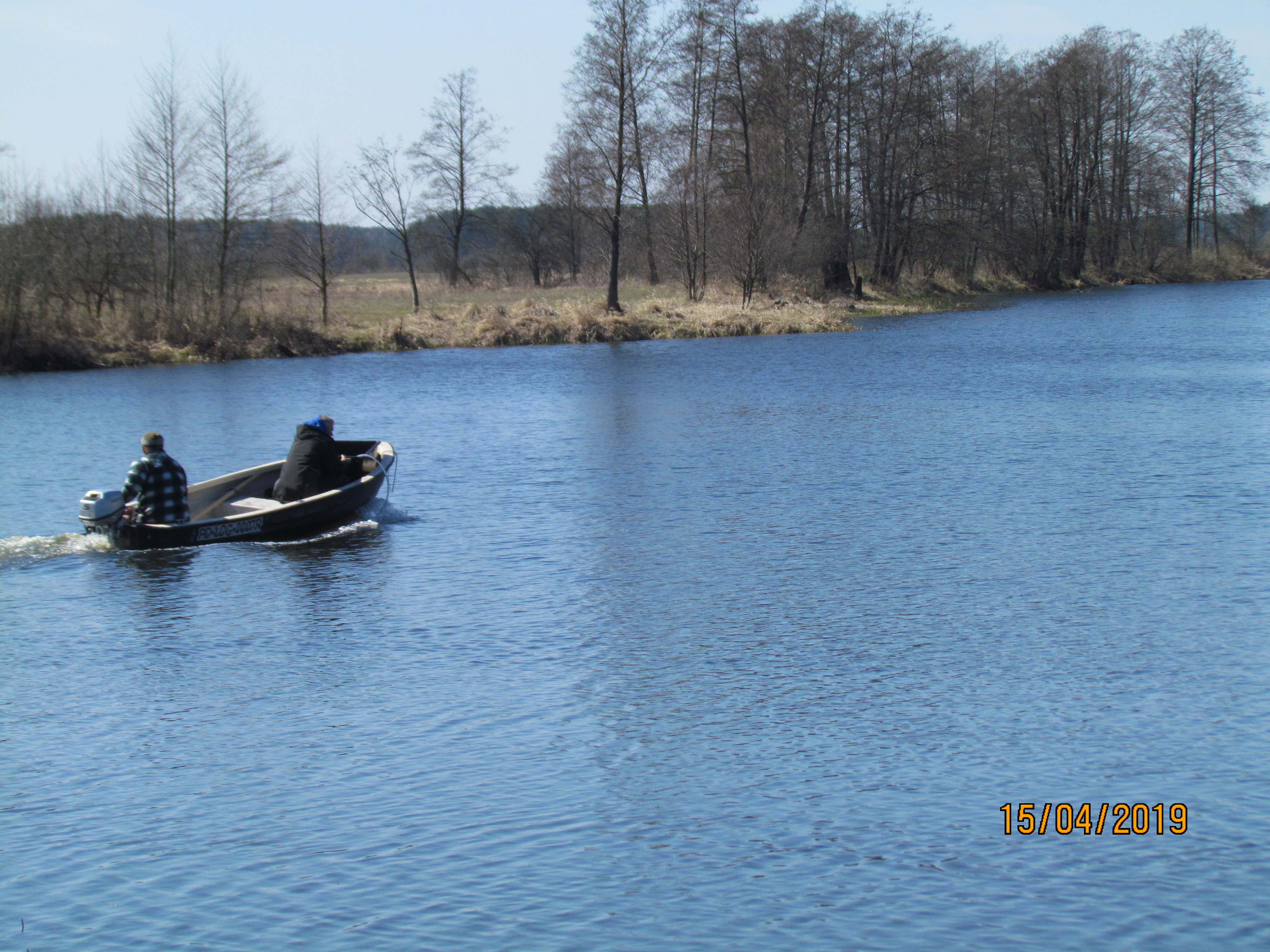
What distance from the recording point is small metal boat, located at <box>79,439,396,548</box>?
12.9 m

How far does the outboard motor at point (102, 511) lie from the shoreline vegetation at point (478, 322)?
24484 mm

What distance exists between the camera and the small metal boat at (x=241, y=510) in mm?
12922

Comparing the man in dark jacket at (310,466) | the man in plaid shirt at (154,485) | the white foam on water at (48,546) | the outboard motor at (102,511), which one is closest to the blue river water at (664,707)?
the white foam on water at (48,546)

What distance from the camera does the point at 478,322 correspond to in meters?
41.8

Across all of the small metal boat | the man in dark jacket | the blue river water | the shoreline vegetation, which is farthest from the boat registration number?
the shoreline vegetation

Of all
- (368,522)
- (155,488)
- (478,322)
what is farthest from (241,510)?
(478,322)

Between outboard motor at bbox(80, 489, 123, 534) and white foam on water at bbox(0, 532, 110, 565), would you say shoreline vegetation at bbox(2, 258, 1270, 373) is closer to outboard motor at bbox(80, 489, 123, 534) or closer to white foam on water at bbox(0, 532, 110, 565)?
white foam on water at bbox(0, 532, 110, 565)

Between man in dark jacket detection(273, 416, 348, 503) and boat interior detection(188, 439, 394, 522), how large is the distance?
0.83 ft

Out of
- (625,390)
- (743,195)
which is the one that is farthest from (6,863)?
(743,195)

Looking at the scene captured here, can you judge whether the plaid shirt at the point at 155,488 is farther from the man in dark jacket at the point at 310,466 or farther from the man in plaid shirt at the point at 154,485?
the man in dark jacket at the point at 310,466

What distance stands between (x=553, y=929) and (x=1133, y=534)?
934cm

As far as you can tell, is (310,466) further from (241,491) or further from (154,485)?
(154,485)

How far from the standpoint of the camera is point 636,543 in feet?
42.1

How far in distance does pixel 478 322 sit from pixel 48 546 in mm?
29378
